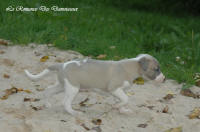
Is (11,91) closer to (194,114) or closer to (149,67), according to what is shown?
(149,67)

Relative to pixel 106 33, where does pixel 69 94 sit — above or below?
below

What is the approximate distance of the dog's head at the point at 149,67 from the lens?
4.20 m

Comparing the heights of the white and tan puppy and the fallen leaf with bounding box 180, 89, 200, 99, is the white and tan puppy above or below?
above

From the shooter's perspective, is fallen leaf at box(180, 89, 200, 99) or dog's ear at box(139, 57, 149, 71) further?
fallen leaf at box(180, 89, 200, 99)

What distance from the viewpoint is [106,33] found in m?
8.38

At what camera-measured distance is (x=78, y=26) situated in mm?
8516

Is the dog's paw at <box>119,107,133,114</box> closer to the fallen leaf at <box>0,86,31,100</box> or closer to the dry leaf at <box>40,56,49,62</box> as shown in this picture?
the fallen leaf at <box>0,86,31,100</box>

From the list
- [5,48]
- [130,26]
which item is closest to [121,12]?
[130,26]

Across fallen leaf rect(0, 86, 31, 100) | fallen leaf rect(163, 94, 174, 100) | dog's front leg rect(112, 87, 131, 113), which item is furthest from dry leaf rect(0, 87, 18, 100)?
Answer: fallen leaf rect(163, 94, 174, 100)

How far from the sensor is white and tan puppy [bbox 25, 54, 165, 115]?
407cm

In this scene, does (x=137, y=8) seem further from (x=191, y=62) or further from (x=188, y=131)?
(x=188, y=131)

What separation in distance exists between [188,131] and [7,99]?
2.16 m

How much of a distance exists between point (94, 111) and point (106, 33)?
4.16m

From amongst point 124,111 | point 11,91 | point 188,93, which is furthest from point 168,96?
point 11,91
